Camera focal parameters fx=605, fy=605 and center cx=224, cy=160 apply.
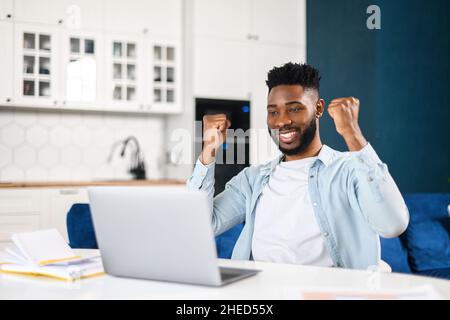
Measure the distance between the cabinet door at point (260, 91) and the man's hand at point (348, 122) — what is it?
3.29 m

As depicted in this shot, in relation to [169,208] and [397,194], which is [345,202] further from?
[169,208]

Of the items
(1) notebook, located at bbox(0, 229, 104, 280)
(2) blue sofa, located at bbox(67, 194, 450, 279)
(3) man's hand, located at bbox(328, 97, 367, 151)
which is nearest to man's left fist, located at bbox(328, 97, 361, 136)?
(3) man's hand, located at bbox(328, 97, 367, 151)

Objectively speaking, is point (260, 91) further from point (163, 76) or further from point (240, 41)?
point (163, 76)

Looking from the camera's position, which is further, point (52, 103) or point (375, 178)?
point (52, 103)

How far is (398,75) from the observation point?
496 cm

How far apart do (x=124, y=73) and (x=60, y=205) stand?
118cm

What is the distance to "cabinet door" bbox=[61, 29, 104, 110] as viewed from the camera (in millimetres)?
4617

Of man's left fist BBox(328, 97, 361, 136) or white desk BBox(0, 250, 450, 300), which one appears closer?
white desk BBox(0, 250, 450, 300)

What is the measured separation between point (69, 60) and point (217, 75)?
1.21 m

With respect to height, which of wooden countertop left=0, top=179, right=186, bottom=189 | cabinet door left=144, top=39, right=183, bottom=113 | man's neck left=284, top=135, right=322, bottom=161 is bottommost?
wooden countertop left=0, top=179, right=186, bottom=189

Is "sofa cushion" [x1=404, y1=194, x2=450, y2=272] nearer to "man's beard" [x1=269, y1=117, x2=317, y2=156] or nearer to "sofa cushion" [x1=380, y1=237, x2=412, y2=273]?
"sofa cushion" [x1=380, y1=237, x2=412, y2=273]

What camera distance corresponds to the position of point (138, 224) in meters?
1.38

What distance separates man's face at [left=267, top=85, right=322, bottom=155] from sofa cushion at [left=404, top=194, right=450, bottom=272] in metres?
1.52
